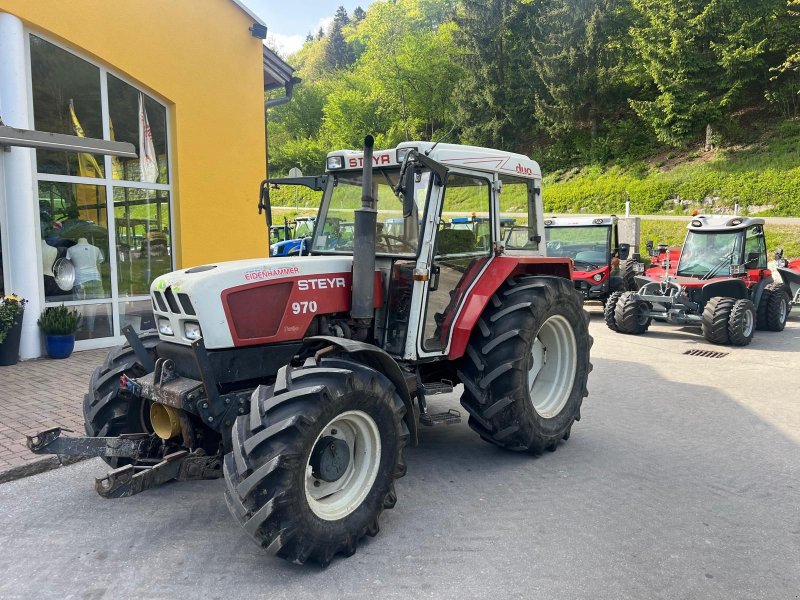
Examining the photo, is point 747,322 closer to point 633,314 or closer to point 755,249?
point 633,314

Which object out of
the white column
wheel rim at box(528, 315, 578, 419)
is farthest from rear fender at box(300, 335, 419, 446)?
the white column

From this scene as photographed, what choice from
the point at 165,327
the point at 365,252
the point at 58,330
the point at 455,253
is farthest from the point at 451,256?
the point at 58,330

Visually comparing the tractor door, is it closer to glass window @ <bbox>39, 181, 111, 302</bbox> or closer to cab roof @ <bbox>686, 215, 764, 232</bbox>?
glass window @ <bbox>39, 181, 111, 302</bbox>

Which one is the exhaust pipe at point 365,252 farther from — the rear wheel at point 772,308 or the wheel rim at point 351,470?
the rear wheel at point 772,308

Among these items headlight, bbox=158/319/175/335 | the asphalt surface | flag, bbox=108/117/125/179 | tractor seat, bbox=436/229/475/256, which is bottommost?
the asphalt surface

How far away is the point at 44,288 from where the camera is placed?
322 inches

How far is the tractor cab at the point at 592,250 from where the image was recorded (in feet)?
42.9

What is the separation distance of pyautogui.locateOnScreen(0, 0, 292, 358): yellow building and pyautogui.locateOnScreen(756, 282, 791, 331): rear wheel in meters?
8.80

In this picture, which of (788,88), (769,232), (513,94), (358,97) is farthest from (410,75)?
(769,232)

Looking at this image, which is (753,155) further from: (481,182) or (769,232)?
(481,182)

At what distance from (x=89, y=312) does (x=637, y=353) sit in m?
7.79

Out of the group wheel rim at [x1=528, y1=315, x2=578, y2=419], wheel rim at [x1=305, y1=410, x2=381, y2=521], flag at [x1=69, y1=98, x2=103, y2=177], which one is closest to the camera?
wheel rim at [x1=305, y1=410, x2=381, y2=521]

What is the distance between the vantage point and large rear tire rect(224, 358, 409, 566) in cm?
305

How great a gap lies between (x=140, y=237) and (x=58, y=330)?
6.94ft
